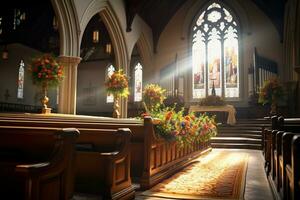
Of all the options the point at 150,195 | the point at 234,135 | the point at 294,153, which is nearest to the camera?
the point at 294,153

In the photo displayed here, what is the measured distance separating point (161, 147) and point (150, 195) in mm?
826

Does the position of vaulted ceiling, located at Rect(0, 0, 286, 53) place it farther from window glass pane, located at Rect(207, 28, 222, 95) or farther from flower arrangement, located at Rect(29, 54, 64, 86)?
flower arrangement, located at Rect(29, 54, 64, 86)

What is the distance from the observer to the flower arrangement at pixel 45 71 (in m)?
6.21

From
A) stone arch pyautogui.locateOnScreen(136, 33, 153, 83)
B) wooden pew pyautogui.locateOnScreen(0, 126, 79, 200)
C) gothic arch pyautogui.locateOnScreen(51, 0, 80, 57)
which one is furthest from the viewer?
stone arch pyautogui.locateOnScreen(136, 33, 153, 83)

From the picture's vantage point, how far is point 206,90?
1273 centimetres

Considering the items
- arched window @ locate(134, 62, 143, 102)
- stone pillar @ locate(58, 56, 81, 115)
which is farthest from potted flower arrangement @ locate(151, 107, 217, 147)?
arched window @ locate(134, 62, 143, 102)

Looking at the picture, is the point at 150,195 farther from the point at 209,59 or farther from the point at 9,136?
the point at 209,59

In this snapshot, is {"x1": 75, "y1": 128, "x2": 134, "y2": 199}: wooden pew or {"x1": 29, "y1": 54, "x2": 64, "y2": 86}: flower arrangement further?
{"x1": 29, "y1": 54, "x2": 64, "y2": 86}: flower arrangement

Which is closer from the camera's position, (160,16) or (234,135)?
(234,135)

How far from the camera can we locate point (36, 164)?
5.20 feet

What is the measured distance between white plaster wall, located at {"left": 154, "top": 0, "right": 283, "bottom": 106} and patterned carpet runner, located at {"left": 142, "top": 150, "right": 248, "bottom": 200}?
8249 millimetres

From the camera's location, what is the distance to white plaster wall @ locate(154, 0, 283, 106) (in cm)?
1182

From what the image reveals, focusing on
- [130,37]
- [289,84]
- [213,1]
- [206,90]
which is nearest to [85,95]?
[130,37]

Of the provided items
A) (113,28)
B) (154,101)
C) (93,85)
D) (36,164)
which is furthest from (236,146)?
(93,85)
